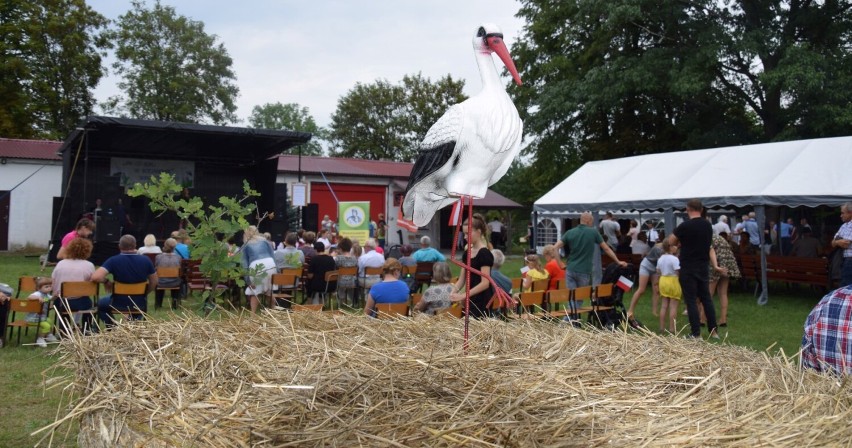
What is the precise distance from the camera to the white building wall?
70.2 feet

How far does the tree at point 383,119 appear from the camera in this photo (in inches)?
1400

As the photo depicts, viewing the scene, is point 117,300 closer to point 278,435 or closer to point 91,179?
point 278,435

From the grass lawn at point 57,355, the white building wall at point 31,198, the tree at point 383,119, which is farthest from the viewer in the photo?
the tree at point 383,119

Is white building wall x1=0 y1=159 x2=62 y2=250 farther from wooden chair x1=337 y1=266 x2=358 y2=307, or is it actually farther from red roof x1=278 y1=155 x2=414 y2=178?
wooden chair x1=337 y1=266 x2=358 y2=307

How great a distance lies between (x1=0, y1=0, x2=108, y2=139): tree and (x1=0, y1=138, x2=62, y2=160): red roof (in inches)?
190

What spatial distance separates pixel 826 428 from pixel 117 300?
5.91 m

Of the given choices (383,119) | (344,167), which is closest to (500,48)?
(344,167)

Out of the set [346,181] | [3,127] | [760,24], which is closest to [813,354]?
[760,24]

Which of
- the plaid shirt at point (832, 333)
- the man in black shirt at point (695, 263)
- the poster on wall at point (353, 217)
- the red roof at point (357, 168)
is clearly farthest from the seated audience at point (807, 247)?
the red roof at point (357, 168)

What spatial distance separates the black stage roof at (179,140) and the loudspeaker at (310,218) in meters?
1.73

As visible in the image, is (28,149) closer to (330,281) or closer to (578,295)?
(330,281)

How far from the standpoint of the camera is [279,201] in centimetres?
1859

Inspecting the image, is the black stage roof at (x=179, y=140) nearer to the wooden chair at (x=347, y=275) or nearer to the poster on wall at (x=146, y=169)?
the poster on wall at (x=146, y=169)

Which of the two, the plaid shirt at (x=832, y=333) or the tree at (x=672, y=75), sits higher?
the tree at (x=672, y=75)
